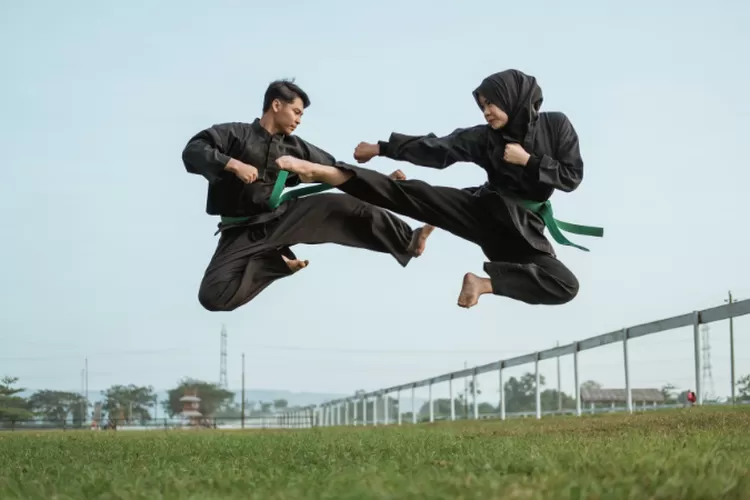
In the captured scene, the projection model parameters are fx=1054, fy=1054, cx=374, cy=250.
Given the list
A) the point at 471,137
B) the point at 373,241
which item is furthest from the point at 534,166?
the point at 373,241

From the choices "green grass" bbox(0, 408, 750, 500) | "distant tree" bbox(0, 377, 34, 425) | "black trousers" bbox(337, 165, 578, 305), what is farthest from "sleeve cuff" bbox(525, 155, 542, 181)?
"distant tree" bbox(0, 377, 34, 425)

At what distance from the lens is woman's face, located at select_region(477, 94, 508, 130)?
8359 millimetres

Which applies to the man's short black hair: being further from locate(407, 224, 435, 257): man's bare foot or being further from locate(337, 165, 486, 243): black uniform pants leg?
locate(407, 224, 435, 257): man's bare foot

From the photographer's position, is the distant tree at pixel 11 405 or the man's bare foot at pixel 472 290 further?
the distant tree at pixel 11 405

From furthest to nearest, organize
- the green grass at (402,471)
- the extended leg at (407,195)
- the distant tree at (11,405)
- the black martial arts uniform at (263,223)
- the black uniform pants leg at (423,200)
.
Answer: the distant tree at (11,405) → the black martial arts uniform at (263,223) → the black uniform pants leg at (423,200) → the extended leg at (407,195) → the green grass at (402,471)

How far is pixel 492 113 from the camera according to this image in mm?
8375

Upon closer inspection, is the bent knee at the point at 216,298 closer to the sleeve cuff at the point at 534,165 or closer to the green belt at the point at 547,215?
the green belt at the point at 547,215

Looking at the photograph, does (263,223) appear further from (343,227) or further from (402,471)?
(402,471)

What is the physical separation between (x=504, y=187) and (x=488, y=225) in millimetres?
362

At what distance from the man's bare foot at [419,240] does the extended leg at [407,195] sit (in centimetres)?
76

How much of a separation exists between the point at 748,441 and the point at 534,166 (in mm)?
2622

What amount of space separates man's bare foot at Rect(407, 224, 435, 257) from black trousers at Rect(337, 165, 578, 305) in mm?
781

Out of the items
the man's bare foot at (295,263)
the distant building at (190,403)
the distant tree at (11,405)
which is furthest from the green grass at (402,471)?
the distant building at (190,403)

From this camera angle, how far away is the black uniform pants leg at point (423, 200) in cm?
842
